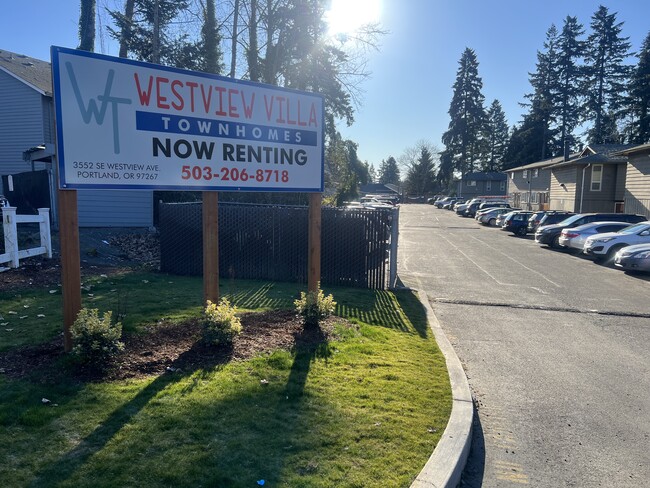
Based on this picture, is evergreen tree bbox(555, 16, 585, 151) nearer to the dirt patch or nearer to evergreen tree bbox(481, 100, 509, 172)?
evergreen tree bbox(481, 100, 509, 172)

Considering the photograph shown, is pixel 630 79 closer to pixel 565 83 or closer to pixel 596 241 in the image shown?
pixel 565 83

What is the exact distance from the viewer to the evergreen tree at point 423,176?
329 ft

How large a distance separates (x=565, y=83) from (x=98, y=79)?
7488 centimetres

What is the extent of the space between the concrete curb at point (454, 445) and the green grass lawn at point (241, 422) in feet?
0.28

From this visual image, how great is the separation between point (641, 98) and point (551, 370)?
204ft

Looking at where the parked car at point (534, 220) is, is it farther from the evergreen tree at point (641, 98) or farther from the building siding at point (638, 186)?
the evergreen tree at point (641, 98)

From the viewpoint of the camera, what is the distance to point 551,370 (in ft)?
20.3

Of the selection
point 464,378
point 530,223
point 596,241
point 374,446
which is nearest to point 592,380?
point 464,378

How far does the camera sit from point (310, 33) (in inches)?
882

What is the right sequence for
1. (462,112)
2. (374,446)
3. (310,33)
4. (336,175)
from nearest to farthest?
(374,446) < (310,33) < (336,175) < (462,112)

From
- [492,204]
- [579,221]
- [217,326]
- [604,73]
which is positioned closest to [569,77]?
Answer: [604,73]

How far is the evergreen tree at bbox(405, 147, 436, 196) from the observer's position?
100 m

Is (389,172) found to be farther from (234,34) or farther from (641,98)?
(234,34)

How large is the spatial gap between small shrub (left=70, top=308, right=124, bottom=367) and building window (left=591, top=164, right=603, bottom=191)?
38.3 metres
